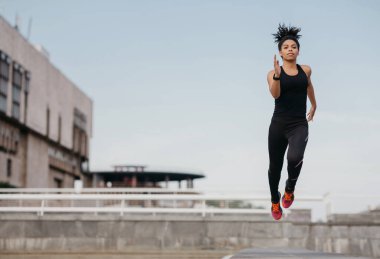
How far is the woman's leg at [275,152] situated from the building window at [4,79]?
43.1m

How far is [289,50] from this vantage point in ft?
20.1

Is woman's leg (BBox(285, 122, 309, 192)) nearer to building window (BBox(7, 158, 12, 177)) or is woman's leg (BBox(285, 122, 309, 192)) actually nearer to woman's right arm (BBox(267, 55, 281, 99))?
woman's right arm (BBox(267, 55, 281, 99))

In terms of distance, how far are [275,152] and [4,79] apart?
44.0 m

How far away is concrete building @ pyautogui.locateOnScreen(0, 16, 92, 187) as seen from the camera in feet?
160

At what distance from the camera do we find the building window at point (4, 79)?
47094 millimetres

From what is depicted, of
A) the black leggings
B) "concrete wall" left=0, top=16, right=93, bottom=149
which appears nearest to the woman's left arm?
the black leggings

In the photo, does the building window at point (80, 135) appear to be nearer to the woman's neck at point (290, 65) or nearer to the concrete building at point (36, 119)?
the concrete building at point (36, 119)

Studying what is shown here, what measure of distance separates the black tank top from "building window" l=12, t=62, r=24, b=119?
4555 centimetres

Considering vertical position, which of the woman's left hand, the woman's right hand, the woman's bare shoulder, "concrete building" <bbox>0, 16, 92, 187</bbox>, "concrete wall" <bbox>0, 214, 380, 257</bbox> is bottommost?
"concrete wall" <bbox>0, 214, 380, 257</bbox>

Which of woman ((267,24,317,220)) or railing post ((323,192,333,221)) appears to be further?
railing post ((323,192,333,221))

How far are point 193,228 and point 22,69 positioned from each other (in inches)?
1387

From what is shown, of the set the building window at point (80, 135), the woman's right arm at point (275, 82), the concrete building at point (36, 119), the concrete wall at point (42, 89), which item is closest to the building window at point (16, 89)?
A: the concrete building at point (36, 119)

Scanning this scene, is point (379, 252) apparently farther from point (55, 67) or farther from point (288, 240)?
point (55, 67)

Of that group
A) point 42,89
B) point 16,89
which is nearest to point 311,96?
point 16,89
